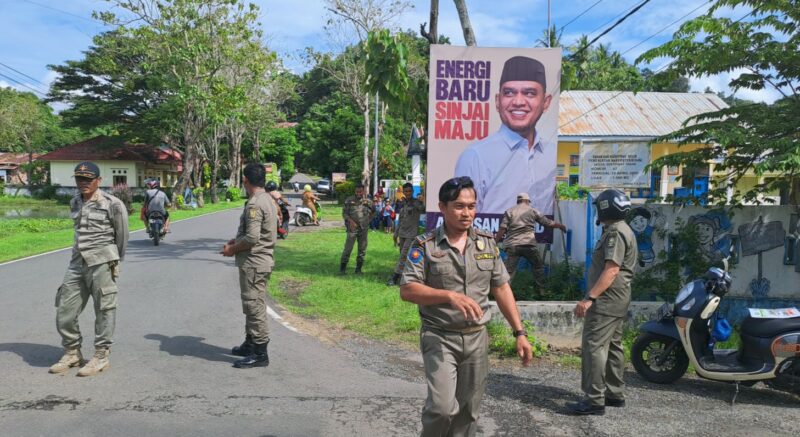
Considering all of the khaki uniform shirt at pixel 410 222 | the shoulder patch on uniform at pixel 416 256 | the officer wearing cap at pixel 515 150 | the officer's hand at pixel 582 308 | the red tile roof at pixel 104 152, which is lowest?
the officer's hand at pixel 582 308

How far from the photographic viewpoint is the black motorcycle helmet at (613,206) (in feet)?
15.6

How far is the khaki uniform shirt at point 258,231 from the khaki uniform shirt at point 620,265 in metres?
3.15

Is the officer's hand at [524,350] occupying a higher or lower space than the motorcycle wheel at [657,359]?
higher

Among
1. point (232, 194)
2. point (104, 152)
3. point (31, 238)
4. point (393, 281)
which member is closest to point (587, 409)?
point (393, 281)

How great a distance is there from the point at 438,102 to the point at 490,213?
2.08 metres

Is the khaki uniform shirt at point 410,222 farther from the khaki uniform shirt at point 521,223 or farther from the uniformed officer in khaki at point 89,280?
the uniformed officer in khaki at point 89,280

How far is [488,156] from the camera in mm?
10125

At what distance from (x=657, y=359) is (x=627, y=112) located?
2144 centimetres

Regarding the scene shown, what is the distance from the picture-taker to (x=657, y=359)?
555 cm

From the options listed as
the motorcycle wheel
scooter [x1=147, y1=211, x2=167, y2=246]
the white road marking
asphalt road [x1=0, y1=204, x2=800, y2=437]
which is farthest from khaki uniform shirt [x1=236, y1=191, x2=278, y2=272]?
scooter [x1=147, y1=211, x2=167, y2=246]

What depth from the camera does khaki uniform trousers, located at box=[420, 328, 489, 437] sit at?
3.29 m

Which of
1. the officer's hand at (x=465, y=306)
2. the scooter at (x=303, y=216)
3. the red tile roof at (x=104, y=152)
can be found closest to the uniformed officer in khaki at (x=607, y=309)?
the officer's hand at (x=465, y=306)

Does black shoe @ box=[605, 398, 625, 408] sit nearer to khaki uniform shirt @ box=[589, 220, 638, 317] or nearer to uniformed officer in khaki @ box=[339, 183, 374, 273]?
khaki uniform shirt @ box=[589, 220, 638, 317]

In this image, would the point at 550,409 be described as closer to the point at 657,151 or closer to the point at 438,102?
the point at 438,102
